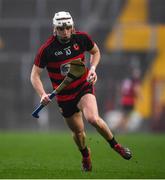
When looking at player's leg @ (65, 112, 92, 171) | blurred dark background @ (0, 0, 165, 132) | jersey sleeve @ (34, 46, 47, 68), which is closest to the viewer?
jersey sleeve @ (34, 46, 47, 68)

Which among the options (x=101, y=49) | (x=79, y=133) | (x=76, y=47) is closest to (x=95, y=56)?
(x=76, y=47)

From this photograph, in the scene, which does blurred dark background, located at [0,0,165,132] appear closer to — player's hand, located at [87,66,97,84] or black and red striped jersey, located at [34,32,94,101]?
black and red striped jersey, located at [34,32,94,101]

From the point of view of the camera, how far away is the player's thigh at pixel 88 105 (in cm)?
1072

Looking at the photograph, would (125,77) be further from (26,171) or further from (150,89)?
(26,171)

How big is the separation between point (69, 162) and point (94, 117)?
2.15 m

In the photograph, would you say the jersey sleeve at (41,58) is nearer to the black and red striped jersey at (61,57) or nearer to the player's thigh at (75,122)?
the black and red striped jersey at (61,57)

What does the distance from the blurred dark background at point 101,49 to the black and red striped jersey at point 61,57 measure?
1548 cm

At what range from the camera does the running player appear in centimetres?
1078

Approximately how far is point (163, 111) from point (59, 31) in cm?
1583

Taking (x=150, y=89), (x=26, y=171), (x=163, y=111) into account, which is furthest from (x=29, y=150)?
(x=150, y=89)

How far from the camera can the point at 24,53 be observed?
92.0 ft

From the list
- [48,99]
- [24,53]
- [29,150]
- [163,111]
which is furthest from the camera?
[24,53]

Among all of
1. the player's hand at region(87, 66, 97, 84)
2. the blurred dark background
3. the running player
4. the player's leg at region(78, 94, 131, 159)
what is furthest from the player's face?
the blurred dark background

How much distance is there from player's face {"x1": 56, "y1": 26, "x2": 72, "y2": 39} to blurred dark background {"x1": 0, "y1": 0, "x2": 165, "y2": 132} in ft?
51.7
